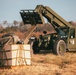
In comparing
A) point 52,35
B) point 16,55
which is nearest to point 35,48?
point 52,35

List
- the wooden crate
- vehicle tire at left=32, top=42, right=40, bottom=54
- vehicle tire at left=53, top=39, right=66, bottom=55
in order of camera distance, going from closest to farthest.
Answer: the wooden crate → vehicle tire at left=53, top=39, right=66, bottom=55 → vehicle tire at left=32, top=42, right=40, bottom=54

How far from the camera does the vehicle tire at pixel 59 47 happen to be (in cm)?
2236

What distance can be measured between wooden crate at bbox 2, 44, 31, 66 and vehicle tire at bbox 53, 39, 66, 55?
6.34 meters

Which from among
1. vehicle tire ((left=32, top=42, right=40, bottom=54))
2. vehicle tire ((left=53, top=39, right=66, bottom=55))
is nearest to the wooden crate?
vehicle tire ((left=53, top=39, right=66, bottom=55))

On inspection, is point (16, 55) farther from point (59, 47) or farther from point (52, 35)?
point (52, 35)

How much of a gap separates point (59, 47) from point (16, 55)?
733 cm

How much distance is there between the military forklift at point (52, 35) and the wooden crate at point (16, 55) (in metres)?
6.42

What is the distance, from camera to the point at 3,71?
47.8ft

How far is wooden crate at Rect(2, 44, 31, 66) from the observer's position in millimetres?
15539

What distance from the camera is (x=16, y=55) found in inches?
620

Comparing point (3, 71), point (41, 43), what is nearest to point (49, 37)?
point (41, 43)

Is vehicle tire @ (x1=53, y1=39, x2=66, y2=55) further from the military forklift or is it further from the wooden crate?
the wooden crate

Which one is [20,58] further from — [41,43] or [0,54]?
[41,43]

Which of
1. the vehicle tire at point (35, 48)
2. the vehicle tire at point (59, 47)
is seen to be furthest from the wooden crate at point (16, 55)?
the vehicle tire at point (35, 48)
